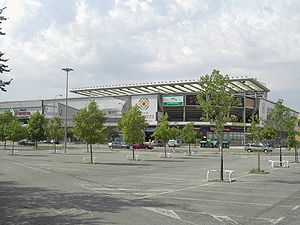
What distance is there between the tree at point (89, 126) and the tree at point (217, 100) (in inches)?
554

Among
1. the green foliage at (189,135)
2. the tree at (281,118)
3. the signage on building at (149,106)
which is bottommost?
the green foliage at (189,135)

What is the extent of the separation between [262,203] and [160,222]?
444 cm

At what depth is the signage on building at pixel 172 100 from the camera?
88688 millimetres

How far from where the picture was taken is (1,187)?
14484 mm

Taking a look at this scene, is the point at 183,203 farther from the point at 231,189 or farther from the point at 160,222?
the point at 231,189

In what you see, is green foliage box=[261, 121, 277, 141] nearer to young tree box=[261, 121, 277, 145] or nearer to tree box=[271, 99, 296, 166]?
young tree box=[261, 121, 277, 145]

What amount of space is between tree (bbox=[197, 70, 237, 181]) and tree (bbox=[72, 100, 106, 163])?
1407cm

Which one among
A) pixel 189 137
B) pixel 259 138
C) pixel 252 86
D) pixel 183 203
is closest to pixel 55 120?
pixel 189 137

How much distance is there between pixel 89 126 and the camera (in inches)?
1187

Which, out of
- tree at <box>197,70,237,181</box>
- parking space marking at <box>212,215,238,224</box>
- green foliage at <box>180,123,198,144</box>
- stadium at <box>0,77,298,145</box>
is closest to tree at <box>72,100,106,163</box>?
tree at <box>197,70,237,181</box>

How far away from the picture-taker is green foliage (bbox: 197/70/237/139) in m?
18.3

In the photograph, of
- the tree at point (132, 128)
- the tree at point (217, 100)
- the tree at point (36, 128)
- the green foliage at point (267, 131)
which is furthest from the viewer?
the tree at point (36, 128)

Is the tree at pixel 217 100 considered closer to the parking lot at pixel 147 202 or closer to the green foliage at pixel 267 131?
the parking lot at pixel 147 202

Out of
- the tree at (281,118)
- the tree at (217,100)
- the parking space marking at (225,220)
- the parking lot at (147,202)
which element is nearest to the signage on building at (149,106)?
the tree at (281,118)
